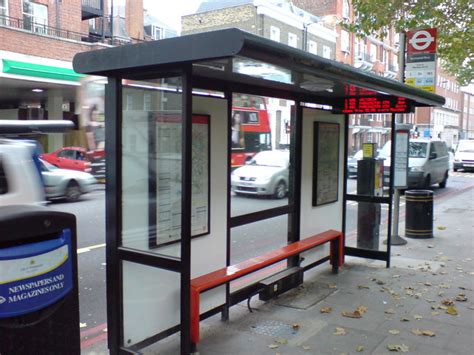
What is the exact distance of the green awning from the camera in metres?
15.9

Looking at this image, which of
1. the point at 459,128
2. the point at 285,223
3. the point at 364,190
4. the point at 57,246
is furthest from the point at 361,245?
the point at 459,128

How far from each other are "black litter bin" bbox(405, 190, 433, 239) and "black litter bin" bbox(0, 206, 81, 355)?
7478mm

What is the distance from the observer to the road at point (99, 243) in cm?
490

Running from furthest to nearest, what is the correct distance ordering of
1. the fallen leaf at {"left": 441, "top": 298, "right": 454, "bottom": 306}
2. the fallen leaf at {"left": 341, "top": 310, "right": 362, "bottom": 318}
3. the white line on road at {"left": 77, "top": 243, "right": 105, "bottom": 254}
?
the white line on road at {"left": 77, "top": 243, "right": 105, "bottom": 254}
the fallen leaf at {"left": 441, "top": 298, "right": 454, "bottom": 306}
the fallen leaf at {"left": 341, "top": 310, "right": 362, "bottom": 318}

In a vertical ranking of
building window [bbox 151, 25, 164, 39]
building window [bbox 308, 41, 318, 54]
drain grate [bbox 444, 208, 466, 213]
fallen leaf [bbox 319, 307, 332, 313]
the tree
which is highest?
building window [bbox 151, 25, 164, 39]

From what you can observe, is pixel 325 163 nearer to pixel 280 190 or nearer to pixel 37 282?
pixel 280 190

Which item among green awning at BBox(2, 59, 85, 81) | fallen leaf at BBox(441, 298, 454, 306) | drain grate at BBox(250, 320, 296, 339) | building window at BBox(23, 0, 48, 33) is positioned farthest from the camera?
building window at BBox(23, 0, 48, 33)

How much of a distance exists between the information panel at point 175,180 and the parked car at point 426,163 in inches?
506

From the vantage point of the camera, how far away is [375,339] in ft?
14.1

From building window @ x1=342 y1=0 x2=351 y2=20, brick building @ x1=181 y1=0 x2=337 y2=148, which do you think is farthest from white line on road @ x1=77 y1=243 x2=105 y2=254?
building window @ x1=342 y1=0 x2=351 y2=20

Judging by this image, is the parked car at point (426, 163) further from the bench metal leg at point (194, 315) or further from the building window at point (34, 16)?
the building window at point (34, 16)

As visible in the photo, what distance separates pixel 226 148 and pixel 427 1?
8.94 meters

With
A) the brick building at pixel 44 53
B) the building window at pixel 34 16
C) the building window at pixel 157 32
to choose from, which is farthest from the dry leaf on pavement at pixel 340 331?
the building window at pixel 157 32

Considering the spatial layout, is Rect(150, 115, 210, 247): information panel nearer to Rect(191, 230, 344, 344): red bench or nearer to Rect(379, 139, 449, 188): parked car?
Rect(191, 230, 344, 344): red bench
